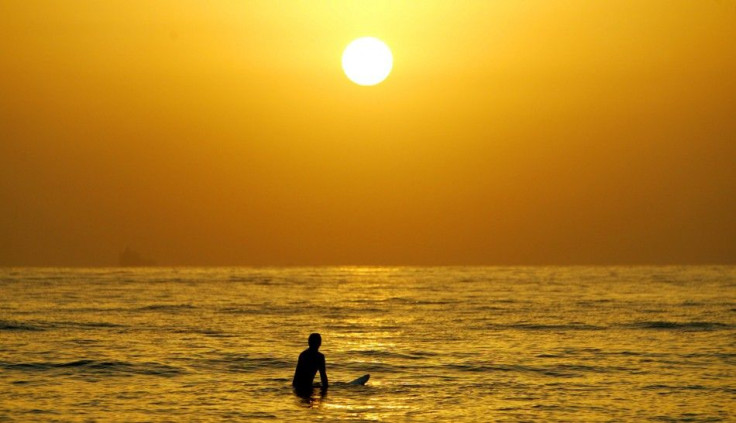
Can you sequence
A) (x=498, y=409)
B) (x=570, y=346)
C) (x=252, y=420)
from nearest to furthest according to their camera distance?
(x=252, y=420)
(x=498, y=409)
(x=570, y=346)

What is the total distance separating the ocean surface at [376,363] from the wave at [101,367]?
0.21 ft

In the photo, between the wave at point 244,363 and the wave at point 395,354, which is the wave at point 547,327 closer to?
the wave at point 395,354

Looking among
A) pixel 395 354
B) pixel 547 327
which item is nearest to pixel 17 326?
pixel 395 354

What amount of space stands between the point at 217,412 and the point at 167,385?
4646mm

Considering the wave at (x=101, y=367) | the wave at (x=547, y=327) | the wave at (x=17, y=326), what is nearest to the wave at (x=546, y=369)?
the wave at (x=101, y=367)

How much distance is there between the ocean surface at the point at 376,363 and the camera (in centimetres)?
2472

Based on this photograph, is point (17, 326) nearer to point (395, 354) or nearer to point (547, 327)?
point (395, 354)

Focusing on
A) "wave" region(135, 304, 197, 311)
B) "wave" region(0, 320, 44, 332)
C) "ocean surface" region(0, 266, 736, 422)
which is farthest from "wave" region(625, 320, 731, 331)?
"wave" region(0, 320, 44, 332)

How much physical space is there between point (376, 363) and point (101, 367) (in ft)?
29.6

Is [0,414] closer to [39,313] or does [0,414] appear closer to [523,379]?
[523,379]

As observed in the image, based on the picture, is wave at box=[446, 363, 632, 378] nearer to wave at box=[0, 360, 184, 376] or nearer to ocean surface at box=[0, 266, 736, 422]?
ocean surface at box=[0, 266, 736, 422]

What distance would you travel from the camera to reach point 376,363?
33938mm

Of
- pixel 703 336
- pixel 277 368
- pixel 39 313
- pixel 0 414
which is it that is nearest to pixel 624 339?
pixel 703 336

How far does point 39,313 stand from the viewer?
5650cm
